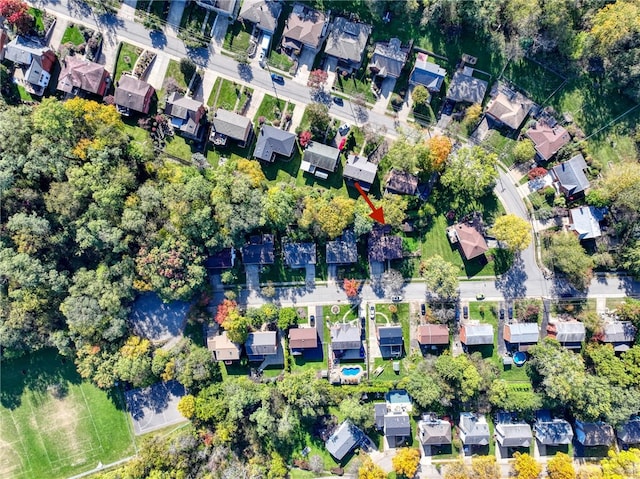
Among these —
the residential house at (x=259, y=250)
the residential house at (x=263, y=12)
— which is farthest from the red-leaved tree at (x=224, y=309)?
the residential house at (x=263, y=12)

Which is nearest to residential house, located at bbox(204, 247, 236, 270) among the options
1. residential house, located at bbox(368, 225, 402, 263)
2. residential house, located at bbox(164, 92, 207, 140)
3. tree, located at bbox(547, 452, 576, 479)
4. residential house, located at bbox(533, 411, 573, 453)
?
residential house, located at bbox(164, 92, 207, 140)

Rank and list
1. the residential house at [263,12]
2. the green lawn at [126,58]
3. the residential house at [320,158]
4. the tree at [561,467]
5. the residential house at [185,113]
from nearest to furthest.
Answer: the tree at [561,467]
the residential house at [185,113]
the residential house at [263,12]
the residential house at [320,158]
the green lawn at [126,58]

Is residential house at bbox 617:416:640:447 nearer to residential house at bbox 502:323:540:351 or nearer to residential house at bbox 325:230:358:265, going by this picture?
residential house at bbox 502:323:540:351

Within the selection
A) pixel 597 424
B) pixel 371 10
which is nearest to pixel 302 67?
pixel 371 10

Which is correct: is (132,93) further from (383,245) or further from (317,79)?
(383,245)

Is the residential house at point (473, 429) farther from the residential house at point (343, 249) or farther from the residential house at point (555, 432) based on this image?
the residential house at point (343, 249)
